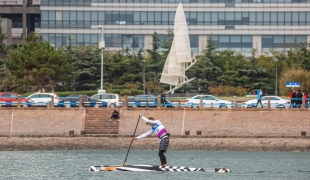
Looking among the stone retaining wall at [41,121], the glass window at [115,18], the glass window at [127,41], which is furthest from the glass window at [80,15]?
the stone retaining wall at [41,121]

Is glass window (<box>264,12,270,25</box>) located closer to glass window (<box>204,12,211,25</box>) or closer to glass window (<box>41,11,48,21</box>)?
glass window (<box>204,12,211,25</box>)

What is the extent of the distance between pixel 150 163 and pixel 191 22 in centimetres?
6556

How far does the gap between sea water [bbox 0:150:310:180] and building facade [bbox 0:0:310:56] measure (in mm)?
55112

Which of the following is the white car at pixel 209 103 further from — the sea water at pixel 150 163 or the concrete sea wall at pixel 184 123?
the sea water at pixel 150 163

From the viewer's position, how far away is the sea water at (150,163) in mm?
43031

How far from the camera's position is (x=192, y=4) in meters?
114

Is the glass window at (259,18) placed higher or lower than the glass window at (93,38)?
higher

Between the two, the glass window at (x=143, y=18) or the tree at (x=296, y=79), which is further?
the glass window at (x=143, y=18)

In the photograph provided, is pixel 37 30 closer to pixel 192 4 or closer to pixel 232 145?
pixel 192 4

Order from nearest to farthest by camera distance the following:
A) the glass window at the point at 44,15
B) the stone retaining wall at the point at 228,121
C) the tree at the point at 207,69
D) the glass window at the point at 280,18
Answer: the stone retaining wall at the point at 228,121 < the tree at the point at 207,69 < the glass window at the point at 280,18 < the glass window at the point at 44,15

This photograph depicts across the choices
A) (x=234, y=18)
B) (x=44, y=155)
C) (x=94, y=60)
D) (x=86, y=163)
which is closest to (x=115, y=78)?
(x=94, y=60)

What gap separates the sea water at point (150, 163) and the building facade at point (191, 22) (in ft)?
181

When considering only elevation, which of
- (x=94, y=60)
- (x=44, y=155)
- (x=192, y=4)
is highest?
(x=192, y=4)

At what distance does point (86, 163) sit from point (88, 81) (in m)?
54.8
